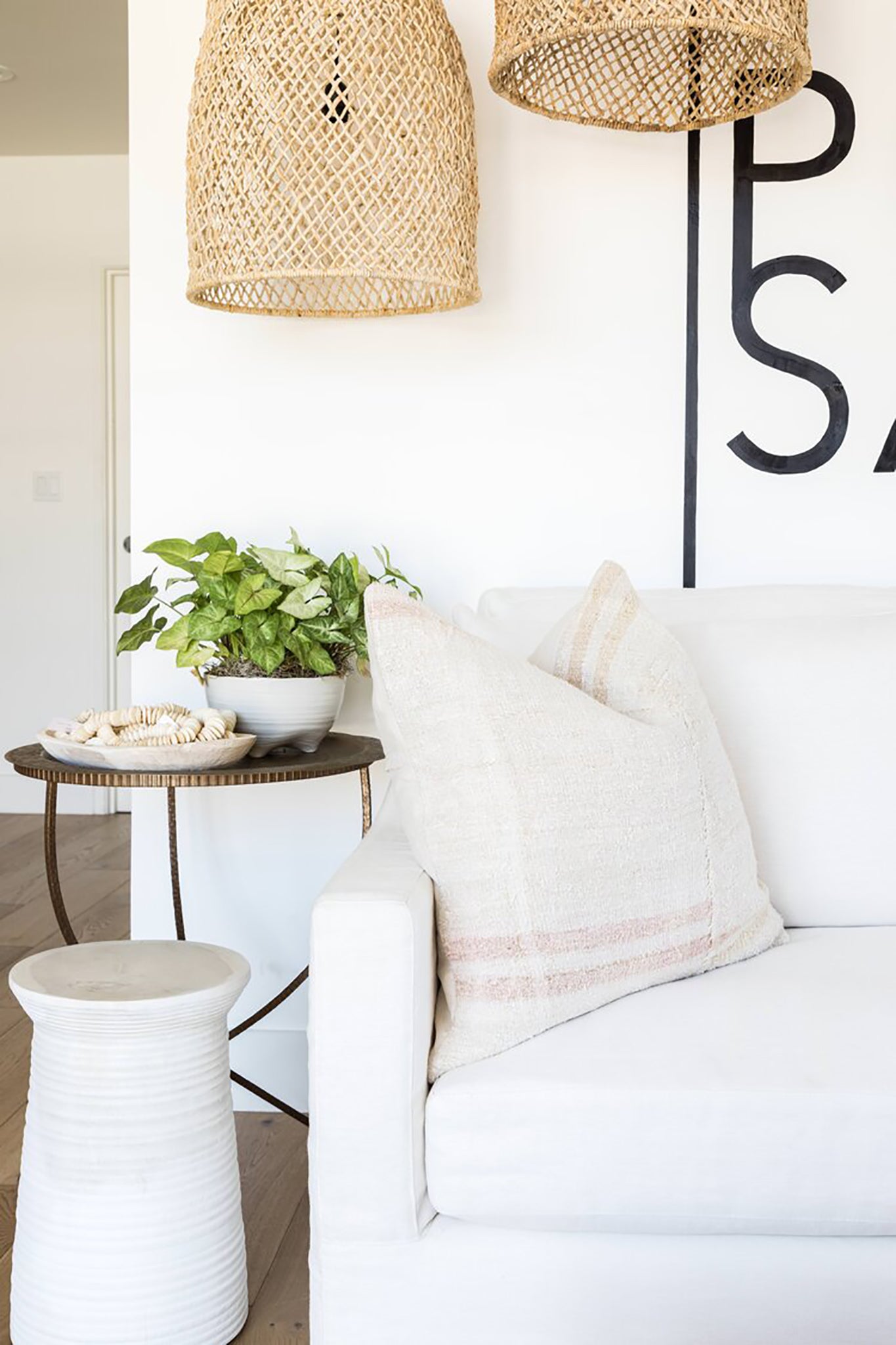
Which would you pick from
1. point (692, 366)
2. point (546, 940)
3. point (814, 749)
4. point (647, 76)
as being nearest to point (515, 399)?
point (692, 366)

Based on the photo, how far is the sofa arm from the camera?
1.28 meters

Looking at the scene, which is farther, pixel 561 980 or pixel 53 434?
pixel 53 434

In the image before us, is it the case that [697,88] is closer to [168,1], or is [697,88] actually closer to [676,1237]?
[168,1]

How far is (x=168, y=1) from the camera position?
232cm

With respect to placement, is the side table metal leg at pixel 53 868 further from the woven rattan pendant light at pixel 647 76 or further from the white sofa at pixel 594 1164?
the woven rattan pendant light at pixel 647 76

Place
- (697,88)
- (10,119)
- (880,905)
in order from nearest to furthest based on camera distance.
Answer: (880,905) < (697,88) < (10,119)

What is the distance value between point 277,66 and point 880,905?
4.74ft

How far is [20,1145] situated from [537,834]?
1.27m

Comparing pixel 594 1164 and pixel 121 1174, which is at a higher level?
pixel 594 1164

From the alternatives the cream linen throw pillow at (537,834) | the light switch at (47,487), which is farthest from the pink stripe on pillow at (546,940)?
the light switch at (47,487)

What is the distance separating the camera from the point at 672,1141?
1.28m

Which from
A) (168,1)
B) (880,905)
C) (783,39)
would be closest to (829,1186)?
(880,905)

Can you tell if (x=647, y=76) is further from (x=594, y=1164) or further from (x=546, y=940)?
(x=594, y=1164)

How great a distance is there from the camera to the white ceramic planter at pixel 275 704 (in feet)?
6.45
